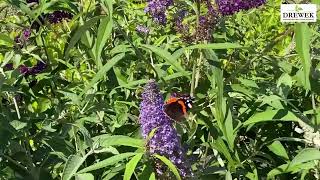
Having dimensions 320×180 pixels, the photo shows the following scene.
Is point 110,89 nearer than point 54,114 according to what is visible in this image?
No

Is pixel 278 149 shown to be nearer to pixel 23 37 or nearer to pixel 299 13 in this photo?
pixel 299 13

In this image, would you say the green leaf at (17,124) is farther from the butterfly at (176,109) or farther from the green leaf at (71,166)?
the butterfly at (176,109)

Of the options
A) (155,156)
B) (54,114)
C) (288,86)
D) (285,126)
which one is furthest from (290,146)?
(155,156)

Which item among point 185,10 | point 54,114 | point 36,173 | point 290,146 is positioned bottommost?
point 290,146

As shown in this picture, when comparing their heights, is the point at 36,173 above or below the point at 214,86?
below

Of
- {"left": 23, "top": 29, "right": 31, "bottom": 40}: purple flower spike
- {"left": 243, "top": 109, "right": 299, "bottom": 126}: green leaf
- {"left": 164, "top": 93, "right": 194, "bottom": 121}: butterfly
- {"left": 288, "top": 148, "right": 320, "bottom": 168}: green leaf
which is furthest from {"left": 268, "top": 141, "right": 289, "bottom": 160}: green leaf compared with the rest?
{"left": 23, "top": 29, "right": 31, "bottom": 40}: purple flower spike

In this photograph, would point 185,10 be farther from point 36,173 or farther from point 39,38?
point 36,173

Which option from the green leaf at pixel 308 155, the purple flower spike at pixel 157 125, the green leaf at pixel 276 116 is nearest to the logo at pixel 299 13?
the green leaf at pixel 276 116

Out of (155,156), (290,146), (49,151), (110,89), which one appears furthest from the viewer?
(290,146)
